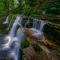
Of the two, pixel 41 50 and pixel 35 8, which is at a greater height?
pixel 35 8

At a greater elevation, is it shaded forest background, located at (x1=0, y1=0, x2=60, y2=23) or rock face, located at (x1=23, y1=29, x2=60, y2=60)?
shaded forest background, located at (x1=0, y1=0, x2=60, y2=23)

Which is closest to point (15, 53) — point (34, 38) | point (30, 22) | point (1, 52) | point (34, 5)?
point (1, 52)

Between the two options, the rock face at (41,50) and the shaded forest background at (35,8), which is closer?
the rock face at (41,50)

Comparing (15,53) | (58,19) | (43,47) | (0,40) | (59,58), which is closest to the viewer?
(59,58)

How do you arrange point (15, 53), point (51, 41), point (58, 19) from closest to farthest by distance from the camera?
point (51, 41) < point (15, 53) < point (58, 19)

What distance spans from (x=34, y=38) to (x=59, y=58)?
2039mm

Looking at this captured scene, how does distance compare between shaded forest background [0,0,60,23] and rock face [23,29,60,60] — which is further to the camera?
shaded forest background [0,0,60,23]

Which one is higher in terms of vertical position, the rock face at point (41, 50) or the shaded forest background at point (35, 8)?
the shaded forest background at point (35, 8)

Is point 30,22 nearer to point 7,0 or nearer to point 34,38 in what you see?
point 34,38

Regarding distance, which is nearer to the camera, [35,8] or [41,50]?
[41,50]

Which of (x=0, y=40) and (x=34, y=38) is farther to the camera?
(x=0, y=40)

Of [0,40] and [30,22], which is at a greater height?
[30,22]

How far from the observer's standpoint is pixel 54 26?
745 centimetres

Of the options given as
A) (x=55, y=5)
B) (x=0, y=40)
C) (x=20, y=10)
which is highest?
(x=55, y=5)
